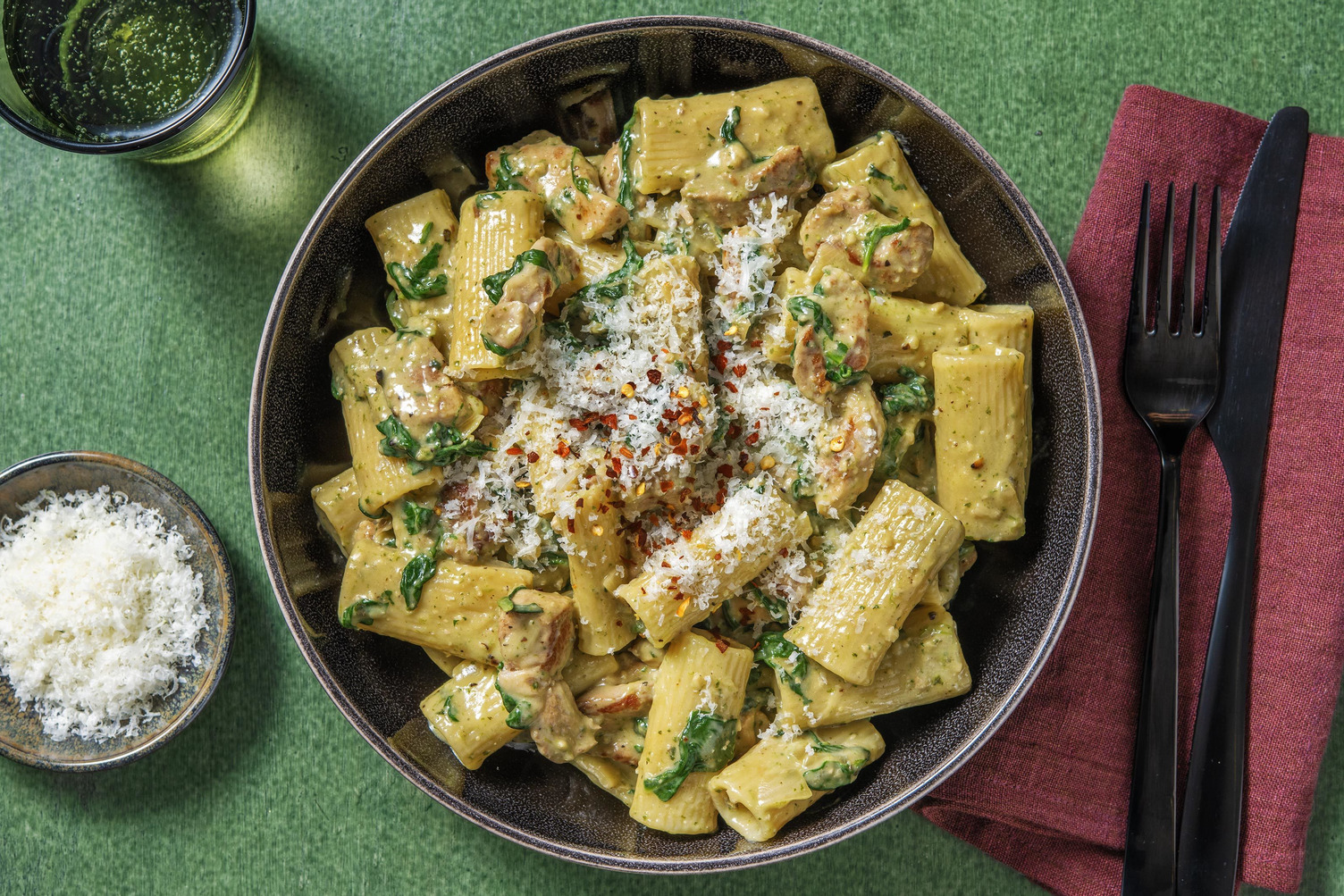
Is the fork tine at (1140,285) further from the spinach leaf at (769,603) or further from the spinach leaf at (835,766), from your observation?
the spinach leaf at (835,766)

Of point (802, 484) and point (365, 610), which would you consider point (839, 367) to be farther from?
point (365, 610)

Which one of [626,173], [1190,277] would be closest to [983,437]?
[1190,277]

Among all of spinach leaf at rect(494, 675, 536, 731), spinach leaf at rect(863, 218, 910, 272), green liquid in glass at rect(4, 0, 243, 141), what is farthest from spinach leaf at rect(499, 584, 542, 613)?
green liquid in glass at rect(4, 0, 243, 141)

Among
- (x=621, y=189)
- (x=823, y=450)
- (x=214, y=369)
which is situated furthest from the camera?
(x=214, y=369)

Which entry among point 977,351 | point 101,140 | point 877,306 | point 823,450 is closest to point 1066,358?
point 977,351

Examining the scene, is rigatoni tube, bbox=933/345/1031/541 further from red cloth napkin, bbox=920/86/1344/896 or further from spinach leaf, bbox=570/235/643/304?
spinach leaf, bbox=570/235/643/304

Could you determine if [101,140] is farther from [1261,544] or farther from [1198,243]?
[1261,544]

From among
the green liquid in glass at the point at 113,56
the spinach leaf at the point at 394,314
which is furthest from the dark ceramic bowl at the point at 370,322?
the green liquid in glass at the point at 113,56
